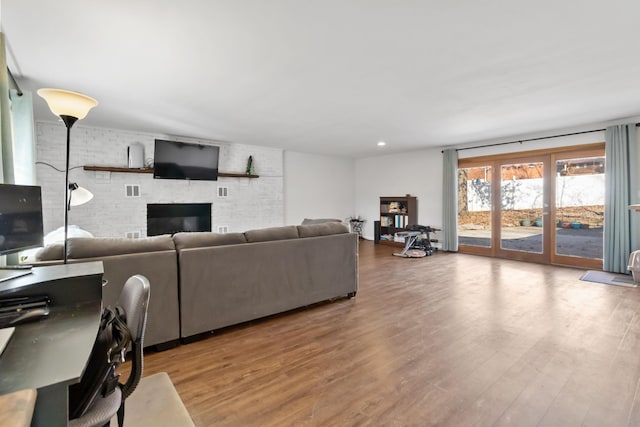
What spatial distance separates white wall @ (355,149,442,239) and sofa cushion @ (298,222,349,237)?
160 inches

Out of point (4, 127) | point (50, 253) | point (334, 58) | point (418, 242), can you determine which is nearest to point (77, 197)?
point (4, 127)

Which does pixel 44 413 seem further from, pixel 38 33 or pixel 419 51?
pixel 419 51

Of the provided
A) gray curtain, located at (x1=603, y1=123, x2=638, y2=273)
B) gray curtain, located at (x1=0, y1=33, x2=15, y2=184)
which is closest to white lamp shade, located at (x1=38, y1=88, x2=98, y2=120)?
gray curtain, located at (x1=0, y1=33, x2=15, y2=184)

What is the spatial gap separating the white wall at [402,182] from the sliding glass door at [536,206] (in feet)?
1.82

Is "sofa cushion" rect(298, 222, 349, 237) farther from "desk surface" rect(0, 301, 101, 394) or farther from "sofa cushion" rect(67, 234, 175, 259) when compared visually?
"desk surface" rect(0, 301, 101, 394)

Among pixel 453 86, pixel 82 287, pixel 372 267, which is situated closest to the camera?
pixel 82 287

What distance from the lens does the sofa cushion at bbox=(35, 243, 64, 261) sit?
204 centimetres

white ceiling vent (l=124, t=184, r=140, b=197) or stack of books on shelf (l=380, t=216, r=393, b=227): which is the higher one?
white ceiling vent (l=124, t=184, r=140, b=197)

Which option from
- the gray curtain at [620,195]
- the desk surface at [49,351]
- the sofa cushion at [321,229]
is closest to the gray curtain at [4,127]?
the desk surface at [49,351]

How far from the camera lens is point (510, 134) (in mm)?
5496

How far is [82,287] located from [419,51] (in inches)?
108

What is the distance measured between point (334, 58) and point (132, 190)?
456 centimetres

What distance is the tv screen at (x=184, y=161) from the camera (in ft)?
17.8

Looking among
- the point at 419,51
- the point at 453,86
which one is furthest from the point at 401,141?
the point at 419,51
